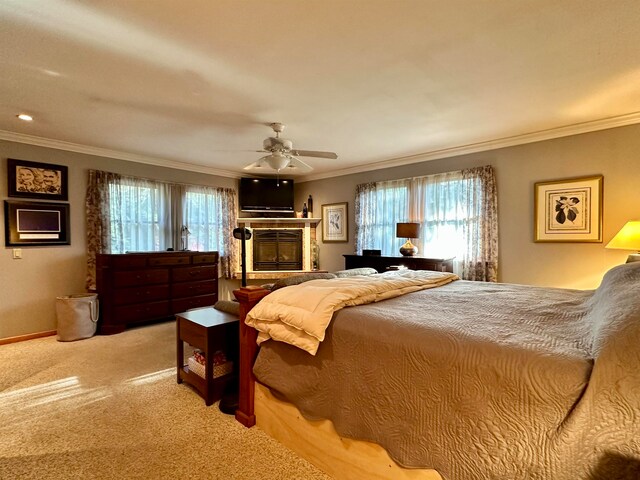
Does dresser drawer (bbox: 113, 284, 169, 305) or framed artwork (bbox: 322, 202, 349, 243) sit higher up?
framed artwork (bbox: 322, 202, 349, 243)

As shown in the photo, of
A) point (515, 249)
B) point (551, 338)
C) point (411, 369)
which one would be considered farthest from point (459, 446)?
point (515, 249)

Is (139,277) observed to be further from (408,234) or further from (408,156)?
(408,156)

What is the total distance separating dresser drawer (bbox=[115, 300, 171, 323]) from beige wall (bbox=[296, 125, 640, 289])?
4.60m

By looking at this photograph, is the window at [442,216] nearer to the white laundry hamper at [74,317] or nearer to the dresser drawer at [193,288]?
the dresser drawer at [193,288]

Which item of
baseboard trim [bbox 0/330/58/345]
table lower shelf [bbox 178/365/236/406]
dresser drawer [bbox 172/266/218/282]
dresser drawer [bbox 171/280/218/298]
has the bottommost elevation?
baseboard trim [bbox 0/330/58/345]

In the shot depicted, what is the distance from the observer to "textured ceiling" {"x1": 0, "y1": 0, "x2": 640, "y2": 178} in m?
1.83

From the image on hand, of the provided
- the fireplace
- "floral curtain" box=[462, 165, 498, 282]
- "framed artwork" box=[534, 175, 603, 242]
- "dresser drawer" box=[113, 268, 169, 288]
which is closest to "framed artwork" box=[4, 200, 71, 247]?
"dresser drawer" box=[113, 268, 169, 288]

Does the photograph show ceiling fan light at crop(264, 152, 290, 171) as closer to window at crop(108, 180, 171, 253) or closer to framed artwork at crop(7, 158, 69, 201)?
window at crop(108, 180, 171, 253)

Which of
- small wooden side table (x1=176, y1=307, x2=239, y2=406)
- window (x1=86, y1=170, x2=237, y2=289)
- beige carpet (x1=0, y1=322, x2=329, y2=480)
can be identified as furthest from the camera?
window (x1=86, y1=170, x2=237, y2=289)

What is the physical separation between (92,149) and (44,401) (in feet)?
11.1

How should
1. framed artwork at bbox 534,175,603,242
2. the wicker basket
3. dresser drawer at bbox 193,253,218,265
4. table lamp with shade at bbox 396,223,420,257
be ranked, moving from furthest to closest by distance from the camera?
dresser drawer at bbox 193,253,218,265 → table lamp with shade at bbox 396,223,420,257 → framed artwork at bbox 534,175,603,242 → the wicker basket

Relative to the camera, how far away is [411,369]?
1.32 meters

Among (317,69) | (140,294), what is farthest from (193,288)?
(317,69)

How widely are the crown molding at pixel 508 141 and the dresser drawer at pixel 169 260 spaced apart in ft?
10.3
